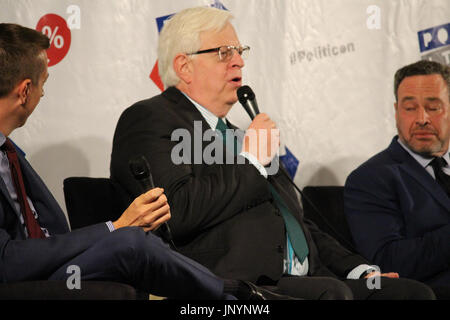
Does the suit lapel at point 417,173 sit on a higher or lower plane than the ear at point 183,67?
lower

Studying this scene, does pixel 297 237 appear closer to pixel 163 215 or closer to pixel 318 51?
pixel 163 215

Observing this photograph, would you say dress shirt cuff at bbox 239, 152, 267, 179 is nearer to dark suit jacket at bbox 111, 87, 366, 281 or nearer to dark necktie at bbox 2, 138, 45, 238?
dark suit jacket at bbox 111, 87, 366, 281

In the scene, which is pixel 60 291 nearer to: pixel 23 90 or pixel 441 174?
pixel 23 90

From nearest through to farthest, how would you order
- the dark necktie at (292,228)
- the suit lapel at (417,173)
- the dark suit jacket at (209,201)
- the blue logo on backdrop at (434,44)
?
the dark suit jacket at (209,201)
the dark necktie at (292,228)
the suit lapel at (417,173)
the blue logo on backdrop at (434,44)

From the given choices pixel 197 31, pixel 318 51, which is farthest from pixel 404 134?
pixel 197 31

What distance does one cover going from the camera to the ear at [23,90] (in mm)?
2041

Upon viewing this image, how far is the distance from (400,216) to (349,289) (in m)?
0.75

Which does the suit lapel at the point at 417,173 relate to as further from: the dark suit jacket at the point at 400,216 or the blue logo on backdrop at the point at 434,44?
the blue logo on backdrop at the point at 434,44

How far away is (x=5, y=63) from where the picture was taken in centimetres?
201

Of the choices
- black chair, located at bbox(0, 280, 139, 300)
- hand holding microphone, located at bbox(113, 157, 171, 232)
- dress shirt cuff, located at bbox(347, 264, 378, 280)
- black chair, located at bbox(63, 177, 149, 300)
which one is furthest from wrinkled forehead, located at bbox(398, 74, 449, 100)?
black chair, located at bbox(0, 280, 139, 300)

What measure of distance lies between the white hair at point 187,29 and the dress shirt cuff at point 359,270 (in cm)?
95

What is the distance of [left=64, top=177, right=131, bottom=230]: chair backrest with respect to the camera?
95.9 inches

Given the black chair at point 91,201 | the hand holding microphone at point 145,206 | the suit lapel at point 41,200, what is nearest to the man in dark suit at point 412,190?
the black chair at point 91,201

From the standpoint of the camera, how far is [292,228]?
2365 mm
